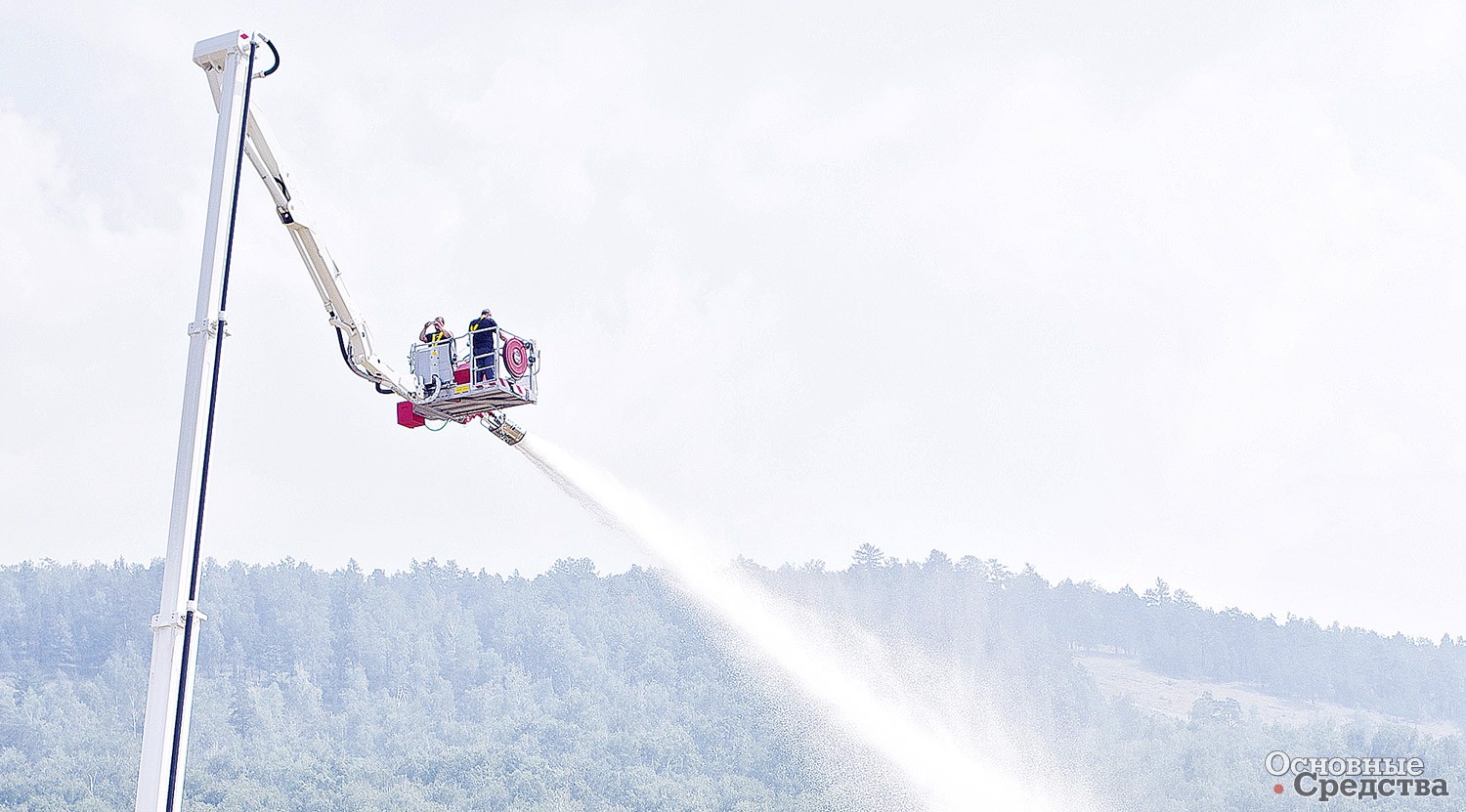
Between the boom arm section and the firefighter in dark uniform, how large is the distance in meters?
1.17

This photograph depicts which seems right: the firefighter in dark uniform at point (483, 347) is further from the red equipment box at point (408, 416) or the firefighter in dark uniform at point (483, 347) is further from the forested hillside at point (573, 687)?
the forested hillside at point (573, 687)

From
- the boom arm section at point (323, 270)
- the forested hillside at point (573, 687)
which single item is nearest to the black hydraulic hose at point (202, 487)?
the boom arm section at point (323, 270)

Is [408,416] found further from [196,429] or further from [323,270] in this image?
[196,429]

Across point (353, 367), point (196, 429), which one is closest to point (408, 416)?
point (353, 367)

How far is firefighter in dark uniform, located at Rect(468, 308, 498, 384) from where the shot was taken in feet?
69.9

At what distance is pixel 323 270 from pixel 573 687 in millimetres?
144568

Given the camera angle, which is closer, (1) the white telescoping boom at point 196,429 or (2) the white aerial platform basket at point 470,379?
(1) the white telescoping boom at point 196,429

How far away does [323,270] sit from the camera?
21.8m

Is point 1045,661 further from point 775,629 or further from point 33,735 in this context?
point 775,629

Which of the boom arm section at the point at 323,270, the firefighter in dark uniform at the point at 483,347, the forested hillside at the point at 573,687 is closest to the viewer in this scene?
the boom arm section at the point at 323,270

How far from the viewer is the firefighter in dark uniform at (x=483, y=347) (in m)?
21.3

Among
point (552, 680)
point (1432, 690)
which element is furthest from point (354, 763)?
point (1432, 690)

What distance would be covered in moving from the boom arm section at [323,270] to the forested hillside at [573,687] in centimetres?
10153

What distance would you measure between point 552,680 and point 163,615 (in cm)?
15242
